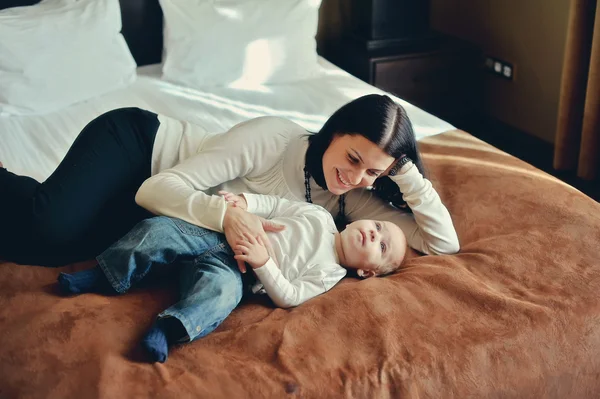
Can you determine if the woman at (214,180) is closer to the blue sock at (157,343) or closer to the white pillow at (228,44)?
the blue sock at (157,343)

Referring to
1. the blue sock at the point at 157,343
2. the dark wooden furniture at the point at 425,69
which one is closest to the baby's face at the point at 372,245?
the blue sock at the point at 157,343

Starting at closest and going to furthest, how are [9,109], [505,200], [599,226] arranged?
[599,226] → [505,200] → [9,109]

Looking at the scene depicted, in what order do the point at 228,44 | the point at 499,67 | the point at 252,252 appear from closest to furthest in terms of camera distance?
1. the point at 252,252
2. the point at 228,44
3. the point at 499,67

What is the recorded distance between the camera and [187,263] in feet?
5.11

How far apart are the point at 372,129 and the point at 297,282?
0.39 meters

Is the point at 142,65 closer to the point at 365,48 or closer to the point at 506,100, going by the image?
the point at 365,48

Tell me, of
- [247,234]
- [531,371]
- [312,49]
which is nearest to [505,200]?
[531,371]

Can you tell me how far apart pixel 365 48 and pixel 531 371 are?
2133 millimetres

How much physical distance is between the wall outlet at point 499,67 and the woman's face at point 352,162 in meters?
2.01

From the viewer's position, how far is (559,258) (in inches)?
63.7

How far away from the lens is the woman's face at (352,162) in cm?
160

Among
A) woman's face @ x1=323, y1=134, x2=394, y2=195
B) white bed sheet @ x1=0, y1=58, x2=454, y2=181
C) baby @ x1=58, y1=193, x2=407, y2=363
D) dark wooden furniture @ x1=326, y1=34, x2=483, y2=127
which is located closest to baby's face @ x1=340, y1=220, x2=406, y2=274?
baby @ x1=58, y1=193, x2=407, y2=363

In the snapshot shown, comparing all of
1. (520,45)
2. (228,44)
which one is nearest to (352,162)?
(228,44)

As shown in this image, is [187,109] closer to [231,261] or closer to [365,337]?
[231,261]
